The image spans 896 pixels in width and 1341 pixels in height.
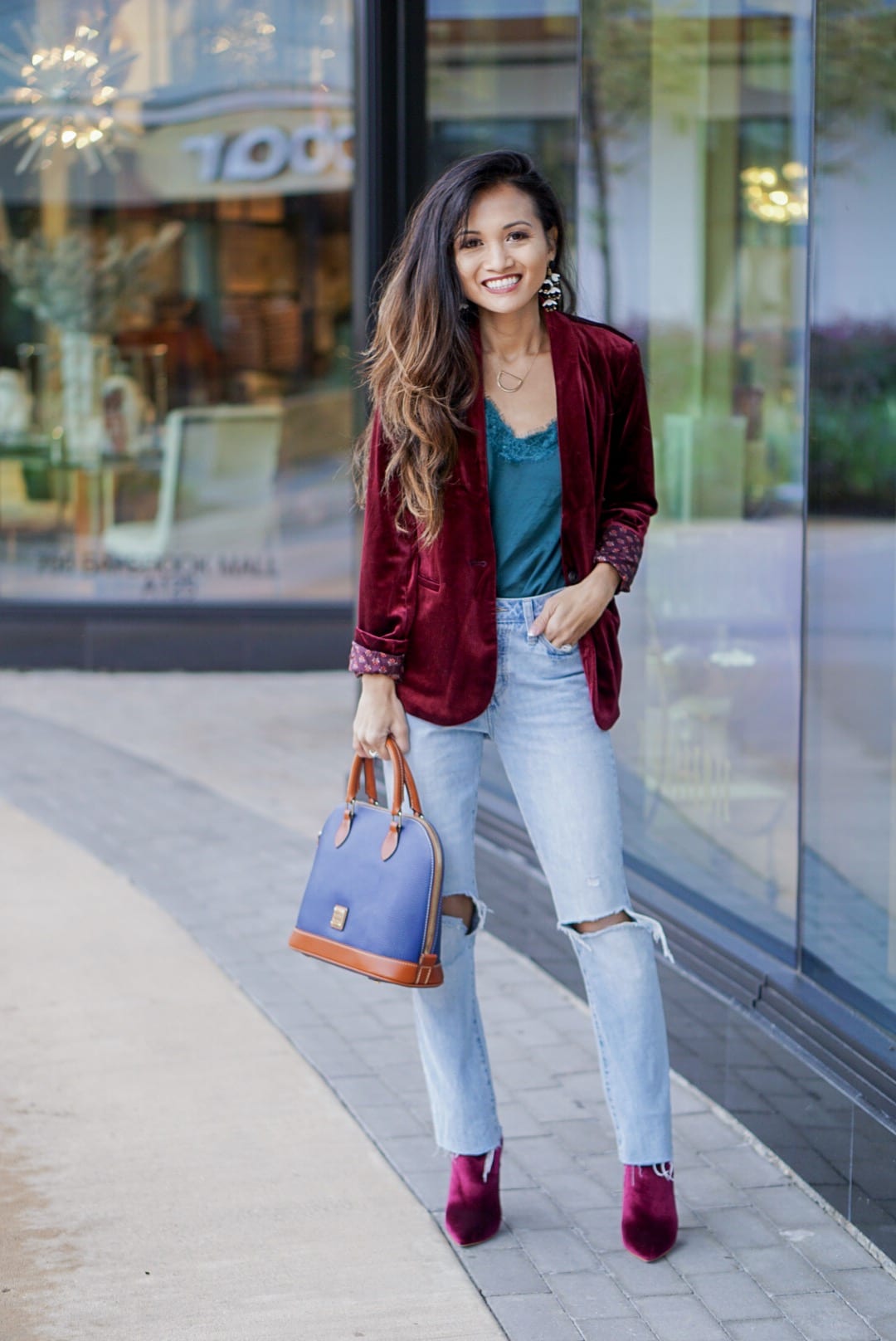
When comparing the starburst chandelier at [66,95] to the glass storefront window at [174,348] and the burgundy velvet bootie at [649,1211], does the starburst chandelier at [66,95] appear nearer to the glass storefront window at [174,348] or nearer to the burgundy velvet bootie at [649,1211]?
the glass storefront window at [174,348]

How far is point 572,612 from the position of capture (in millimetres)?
3111

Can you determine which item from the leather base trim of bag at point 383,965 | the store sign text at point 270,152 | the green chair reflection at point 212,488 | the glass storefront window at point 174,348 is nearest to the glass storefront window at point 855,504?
the leather base trim of bag at point 383,965

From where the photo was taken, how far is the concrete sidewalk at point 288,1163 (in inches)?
121

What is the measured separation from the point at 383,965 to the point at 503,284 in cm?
119

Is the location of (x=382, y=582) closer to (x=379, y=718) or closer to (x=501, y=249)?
(x=379, y=718)

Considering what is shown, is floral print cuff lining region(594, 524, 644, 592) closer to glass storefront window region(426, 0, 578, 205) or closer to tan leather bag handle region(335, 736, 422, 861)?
tan leather bag handle region(335, 736, 422, 861)

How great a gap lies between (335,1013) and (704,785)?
117cm

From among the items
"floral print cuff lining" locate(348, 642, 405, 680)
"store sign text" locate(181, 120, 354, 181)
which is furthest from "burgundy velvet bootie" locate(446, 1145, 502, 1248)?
"store sign text" locate(181, 120, 354, 181)

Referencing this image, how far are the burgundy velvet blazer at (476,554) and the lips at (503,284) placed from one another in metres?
0.15

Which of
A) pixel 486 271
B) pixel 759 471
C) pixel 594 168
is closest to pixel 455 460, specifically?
pixel 486 271

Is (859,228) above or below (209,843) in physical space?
above

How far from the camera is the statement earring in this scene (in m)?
3.21

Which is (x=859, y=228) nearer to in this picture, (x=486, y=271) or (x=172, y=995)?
(x=486, y=271)

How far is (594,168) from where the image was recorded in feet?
16.9
